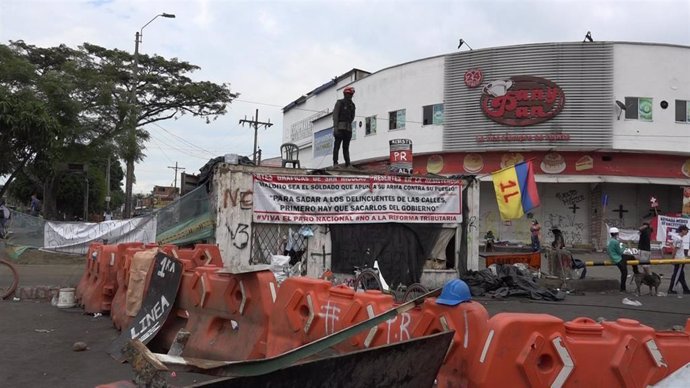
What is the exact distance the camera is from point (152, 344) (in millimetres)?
6473

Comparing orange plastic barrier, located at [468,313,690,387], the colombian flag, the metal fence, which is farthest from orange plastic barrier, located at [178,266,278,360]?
the colombian flag

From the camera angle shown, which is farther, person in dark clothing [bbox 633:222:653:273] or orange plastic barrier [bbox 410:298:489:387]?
person in dark clothing [bbox 633:222:653:273]

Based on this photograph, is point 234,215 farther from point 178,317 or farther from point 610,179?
point 610,179

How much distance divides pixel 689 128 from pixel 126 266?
30.6 metres

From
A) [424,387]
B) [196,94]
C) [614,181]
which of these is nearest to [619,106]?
[614,181]

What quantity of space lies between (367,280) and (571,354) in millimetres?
6993

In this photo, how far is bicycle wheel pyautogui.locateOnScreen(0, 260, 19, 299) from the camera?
34.2ft

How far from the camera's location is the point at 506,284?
13.1m

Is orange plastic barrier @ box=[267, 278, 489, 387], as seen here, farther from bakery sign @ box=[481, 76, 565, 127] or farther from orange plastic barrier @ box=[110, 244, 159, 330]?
bakery sign @ box=[481, 76, 565, 127]

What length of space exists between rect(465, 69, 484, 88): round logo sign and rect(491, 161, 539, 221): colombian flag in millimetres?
18153

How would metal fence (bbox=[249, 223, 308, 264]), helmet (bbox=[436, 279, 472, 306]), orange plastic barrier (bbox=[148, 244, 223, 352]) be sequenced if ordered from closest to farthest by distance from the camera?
helmet (bbox=[436, 279, 472, 306])
orange plastic barrier (bbox=[148, 244, 223, 352])
metal fence (bbox=[249, 223, 308, 264])

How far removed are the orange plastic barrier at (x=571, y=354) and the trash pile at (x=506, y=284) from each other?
334 inches

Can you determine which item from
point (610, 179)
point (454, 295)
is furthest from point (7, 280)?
point (610, 179)

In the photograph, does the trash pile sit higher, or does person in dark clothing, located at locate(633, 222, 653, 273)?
person in dark clothing, located at locate(633, 222, 653, 273)
